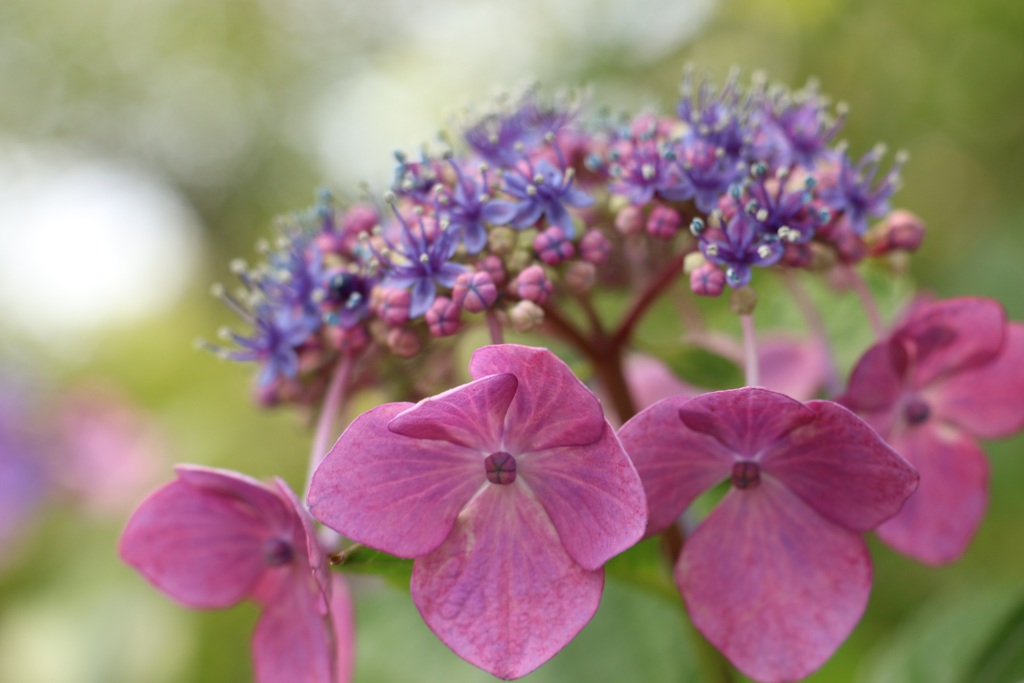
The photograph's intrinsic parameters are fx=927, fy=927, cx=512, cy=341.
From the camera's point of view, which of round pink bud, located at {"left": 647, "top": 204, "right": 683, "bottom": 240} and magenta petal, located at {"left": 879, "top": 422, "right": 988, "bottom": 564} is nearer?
round pink bud, located at {"left": 647, "top": 204, "right": 683, "bottom": 240}

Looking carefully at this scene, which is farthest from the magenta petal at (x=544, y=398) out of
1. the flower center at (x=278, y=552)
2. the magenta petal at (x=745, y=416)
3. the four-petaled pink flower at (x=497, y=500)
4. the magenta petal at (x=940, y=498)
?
the magenta petal at (x=940, y=498)

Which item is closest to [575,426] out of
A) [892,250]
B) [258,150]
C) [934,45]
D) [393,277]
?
[393,277]

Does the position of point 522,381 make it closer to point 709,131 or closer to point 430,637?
point 709,131

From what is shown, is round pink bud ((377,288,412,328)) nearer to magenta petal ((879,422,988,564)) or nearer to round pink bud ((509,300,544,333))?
round pink bud ((509,300,544,333))

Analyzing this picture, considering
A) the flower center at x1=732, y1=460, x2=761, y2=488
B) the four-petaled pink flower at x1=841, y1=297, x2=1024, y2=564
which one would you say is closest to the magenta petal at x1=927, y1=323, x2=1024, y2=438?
the four-petaled pink flower at x1=841, y1=297, x2=1024, y2=564

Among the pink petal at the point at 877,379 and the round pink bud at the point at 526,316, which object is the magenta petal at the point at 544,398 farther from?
the pink petal at the point at 877,379

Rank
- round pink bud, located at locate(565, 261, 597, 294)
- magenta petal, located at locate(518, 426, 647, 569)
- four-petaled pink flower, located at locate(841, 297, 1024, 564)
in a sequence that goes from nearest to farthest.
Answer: magenta petal, located at locate(518, 426, 647, 569) → round pink bud, located at locate(565, 261, 597, 294) → four-petaled pink flower, located at locate(841, 297, 1024, 564)
